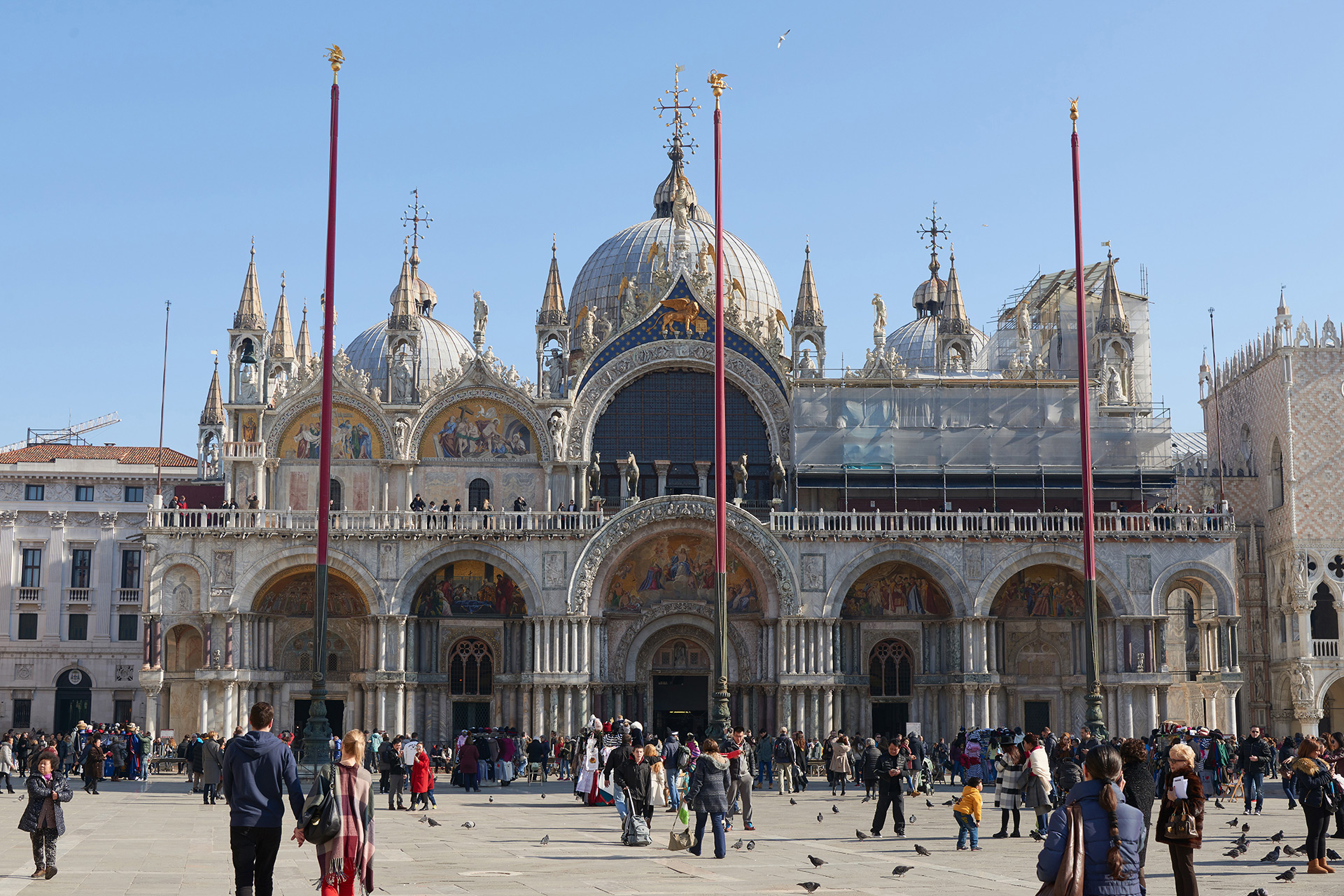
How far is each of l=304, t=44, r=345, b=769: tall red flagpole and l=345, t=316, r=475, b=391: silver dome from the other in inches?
1330

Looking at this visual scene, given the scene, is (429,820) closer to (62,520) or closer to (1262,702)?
(1262,702)

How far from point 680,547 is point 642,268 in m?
15.3

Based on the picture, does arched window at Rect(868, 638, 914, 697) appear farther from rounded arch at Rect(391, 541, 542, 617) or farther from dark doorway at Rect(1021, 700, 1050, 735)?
rounded arch at Rect(391, 541, 542, 617)

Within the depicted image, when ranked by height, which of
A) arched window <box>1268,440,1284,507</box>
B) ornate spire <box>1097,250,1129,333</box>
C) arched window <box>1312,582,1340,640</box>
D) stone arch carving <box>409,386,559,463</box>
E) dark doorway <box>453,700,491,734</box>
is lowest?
dark doorway <box>453,700,491,734</box>

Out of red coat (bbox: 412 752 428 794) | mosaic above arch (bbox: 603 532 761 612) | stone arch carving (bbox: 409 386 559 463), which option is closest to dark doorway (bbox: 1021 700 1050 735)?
mosaic above arch (bbox: 603 532 761 612)

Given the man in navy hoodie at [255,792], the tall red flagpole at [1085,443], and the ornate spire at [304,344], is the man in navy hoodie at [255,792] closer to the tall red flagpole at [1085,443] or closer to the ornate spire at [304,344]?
the tall red flagpole at [1085,443]

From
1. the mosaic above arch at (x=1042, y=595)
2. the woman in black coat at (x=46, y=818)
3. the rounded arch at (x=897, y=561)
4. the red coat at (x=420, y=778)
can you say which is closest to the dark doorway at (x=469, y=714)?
the rounded arch at (x=897, y=561)

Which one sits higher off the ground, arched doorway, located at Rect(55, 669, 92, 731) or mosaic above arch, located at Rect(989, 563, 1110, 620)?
mosaic above arch, located at Rect(989, 563, 1110, 620)

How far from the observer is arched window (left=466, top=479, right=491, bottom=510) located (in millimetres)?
50812

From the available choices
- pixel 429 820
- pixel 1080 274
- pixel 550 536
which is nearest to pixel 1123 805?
pixel 429 820

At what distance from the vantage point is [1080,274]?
36.2m

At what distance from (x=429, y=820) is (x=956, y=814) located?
8873mm

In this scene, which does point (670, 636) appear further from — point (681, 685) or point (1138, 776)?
point (1138, 776)

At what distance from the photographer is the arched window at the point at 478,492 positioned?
167ft
